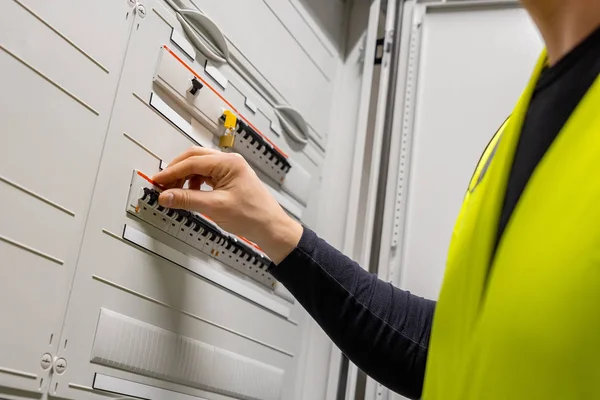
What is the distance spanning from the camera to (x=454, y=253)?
778 mm

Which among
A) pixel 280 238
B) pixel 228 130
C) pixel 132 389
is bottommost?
pixel 132 389

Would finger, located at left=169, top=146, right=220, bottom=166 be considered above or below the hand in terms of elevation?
above

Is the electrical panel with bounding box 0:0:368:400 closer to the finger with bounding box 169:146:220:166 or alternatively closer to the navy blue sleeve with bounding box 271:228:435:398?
the finger with bounding box 169:146:220:166

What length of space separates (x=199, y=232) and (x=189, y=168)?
0.16 metres

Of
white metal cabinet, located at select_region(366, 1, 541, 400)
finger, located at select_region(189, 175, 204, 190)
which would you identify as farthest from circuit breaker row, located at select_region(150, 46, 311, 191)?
white metal cabinet, located at select_region(366, 1, 541, 400)

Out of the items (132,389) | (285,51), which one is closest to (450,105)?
(285,51)

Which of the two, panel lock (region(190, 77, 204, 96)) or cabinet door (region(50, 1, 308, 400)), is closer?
cabinet door (region(50, 1, 308, 400))

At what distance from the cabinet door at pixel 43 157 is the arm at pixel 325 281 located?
6.6 inches

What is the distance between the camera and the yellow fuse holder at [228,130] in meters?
1.26

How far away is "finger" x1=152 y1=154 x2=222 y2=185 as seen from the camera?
3.52 ft

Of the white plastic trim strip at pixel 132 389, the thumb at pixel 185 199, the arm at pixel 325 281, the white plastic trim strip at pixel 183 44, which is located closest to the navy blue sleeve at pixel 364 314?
the arm at pixel 325 281

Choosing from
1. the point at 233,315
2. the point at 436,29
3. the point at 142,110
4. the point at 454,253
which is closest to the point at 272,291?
the point at 233,315

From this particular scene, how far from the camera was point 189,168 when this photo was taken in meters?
1.08

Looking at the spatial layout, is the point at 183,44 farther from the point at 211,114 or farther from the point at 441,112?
the point at 441,112
